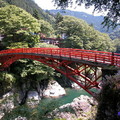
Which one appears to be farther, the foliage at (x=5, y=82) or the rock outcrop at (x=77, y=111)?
the foliage at (x=5, y=82)

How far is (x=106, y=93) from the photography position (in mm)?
4023

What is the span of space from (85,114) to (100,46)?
33.4 metres

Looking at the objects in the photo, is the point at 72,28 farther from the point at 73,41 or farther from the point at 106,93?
the point at 106,93

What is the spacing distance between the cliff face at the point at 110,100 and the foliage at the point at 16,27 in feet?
56.5

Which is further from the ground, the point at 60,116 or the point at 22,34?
the point at 22,34

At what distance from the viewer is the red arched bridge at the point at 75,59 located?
7698mm

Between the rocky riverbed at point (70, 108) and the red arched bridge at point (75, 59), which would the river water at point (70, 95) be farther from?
the rocky riverbed at point (70, 108)

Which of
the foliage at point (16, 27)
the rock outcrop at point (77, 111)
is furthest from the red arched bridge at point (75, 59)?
the foliage at point (16, 27)

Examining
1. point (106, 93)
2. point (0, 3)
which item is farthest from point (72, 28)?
point (0, 3)

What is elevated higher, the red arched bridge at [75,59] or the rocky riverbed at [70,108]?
the red arched bridge at [75,59]

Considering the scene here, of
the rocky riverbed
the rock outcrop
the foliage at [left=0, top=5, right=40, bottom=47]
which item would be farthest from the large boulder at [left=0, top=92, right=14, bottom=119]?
the foliage at [left=0, top=5, right=40, bottom=47]

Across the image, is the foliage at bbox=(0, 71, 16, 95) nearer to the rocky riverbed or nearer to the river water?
the river water

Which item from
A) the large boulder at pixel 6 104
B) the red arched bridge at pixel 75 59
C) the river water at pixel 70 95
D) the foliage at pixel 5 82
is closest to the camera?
the large boulder at pixel 6 104

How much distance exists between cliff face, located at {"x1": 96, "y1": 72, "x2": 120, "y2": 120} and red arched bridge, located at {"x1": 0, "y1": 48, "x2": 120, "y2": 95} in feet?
10.2
